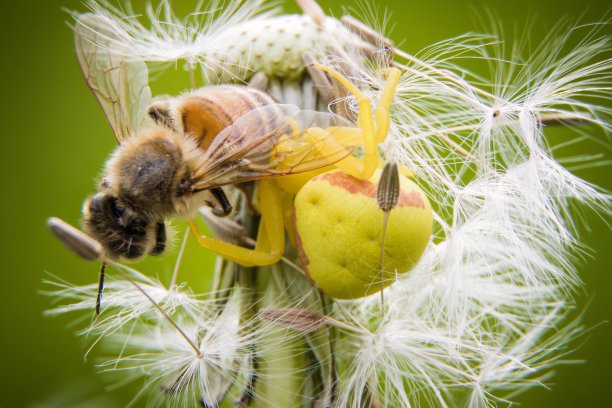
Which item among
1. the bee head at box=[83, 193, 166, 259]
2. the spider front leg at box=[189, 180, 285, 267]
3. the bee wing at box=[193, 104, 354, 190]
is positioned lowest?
the spider front leg at box=[189, 180, 285, 267]

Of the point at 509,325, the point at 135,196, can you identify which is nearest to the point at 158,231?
the point at 135,196

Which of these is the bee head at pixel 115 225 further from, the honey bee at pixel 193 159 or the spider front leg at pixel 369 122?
the spider front leg at pixel 369 122

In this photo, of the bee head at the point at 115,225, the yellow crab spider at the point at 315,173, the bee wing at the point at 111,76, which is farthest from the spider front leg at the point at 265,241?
the bee wing at the point at 111,76

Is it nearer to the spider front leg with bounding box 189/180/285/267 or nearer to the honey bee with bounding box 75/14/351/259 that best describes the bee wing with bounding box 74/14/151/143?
the honey bee with bounding box 75/14/351/259

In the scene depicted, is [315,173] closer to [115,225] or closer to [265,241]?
[265,241]

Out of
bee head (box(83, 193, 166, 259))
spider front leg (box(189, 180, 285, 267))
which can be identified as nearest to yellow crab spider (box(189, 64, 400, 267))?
spider front leg (box(189, 180, 285, 267))

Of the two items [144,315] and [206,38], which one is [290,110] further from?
[144,315]
